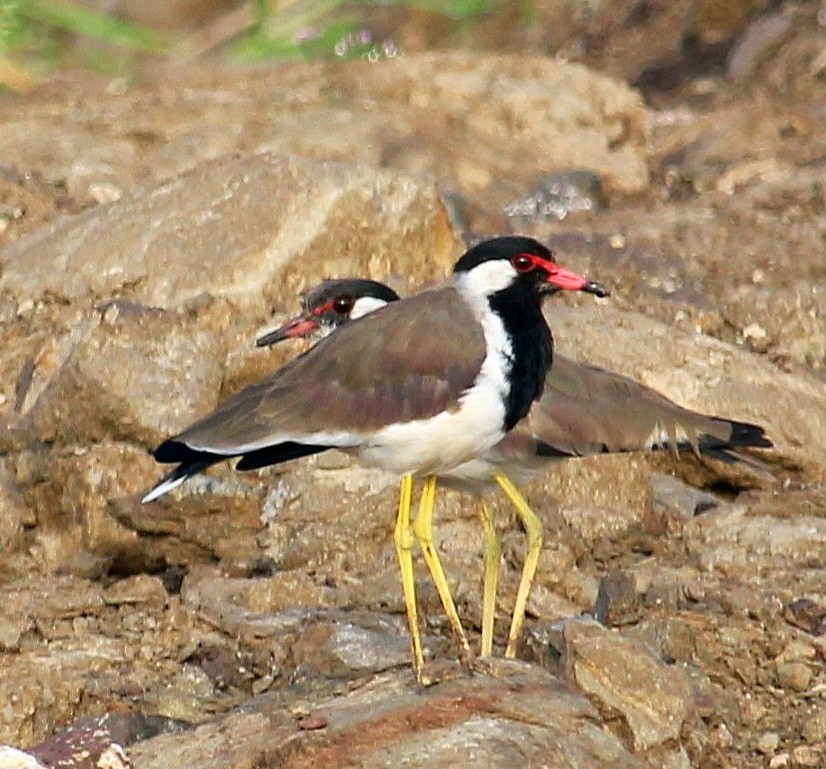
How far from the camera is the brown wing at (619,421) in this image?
663cm

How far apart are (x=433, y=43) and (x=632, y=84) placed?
1.88 m

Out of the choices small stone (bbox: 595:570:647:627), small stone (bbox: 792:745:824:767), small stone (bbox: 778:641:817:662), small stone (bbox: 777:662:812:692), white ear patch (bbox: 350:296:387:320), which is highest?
white ear patch (bbox: 350:296:387:320)

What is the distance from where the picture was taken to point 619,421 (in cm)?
673

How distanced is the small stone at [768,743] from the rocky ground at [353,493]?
0.02 meters

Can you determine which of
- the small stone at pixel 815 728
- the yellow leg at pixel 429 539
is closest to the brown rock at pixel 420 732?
the yellow leg at pixel 429 539

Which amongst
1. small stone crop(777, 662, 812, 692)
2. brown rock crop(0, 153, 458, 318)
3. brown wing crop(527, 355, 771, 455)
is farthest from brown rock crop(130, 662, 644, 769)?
brown rock crop(0, 153, 458, 318)

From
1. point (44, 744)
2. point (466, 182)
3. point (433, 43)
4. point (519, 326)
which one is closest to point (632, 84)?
point (433, 43)

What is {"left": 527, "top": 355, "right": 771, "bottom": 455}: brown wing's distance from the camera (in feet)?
21.8

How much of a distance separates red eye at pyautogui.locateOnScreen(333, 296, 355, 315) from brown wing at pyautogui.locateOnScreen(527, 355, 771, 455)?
0.76m

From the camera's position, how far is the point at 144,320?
306 inches

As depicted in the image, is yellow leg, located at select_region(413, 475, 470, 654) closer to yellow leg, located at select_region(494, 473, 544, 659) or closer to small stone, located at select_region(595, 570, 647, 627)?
yellow leg, located at select_region(494, 473, 544, 659)

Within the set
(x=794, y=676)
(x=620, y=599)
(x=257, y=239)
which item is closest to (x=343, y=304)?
(x=257, y=239)

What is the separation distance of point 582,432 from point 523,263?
851 mm

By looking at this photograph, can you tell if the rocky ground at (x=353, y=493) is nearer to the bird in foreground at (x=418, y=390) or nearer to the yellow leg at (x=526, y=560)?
the yellow leg at (x=526, y=560)
